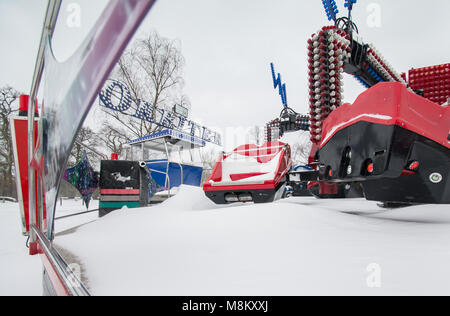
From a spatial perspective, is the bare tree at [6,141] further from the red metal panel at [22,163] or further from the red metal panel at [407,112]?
the red metal panel at [407,112]

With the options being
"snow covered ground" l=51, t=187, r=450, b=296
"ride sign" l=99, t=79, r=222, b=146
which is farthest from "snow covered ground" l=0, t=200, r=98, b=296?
"ride sign" l=99, t=79, r=222, b=146

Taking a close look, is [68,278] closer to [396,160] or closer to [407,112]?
[396,160]

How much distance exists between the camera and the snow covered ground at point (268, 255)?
83 cm

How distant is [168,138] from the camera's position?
20.7 feet

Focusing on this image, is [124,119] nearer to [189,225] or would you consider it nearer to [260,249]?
[189,225]

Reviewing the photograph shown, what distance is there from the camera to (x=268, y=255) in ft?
3.68

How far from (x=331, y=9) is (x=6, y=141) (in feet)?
51.2

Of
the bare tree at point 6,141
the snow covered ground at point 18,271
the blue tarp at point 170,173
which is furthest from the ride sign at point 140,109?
the snow covered ground at point 18,271

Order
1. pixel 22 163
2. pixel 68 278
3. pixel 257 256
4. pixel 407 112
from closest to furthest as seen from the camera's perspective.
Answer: pixel 68 278 < pixel 257 256 < pixel 407 112 < pixel 22 163

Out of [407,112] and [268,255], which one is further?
→ [407,112]

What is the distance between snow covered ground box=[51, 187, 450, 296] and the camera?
833 millimetres

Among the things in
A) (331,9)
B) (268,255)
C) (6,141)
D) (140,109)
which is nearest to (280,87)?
(331,9)

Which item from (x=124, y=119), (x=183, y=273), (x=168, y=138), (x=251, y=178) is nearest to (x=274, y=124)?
(x=124, y=119)
